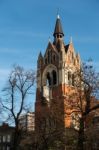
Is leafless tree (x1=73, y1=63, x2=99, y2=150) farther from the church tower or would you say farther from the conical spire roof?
the conical spire roof

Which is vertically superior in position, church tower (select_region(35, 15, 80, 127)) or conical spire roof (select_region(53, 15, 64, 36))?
conical spire roof (select_region(53, 15, 64, 36))

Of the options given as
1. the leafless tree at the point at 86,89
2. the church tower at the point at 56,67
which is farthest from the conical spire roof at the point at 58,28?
the leafless tree at the point at 86,89

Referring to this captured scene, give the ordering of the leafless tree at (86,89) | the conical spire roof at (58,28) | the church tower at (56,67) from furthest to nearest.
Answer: the conical spire roof at (58,28)
the church tower at (56,67)
the leafless tree at (86,89)

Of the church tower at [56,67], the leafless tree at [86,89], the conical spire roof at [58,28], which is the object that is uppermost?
the conical spire roof at [58,28]

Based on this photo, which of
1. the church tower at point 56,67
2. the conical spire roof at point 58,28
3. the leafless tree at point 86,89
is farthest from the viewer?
the conical spire roof at point 58,28

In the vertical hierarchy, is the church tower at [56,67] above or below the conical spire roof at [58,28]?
below

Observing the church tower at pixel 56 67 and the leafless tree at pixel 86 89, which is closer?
the leafless tree at pixel 86 89

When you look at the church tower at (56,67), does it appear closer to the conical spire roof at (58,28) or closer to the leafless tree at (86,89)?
the conical spire roof at (58,28)

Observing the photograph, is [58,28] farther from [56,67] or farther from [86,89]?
[86,89]

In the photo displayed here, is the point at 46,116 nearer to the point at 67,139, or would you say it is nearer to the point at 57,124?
the point at 57,124

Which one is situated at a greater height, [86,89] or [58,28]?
[58,28]

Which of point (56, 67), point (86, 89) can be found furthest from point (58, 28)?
point (86, 89)

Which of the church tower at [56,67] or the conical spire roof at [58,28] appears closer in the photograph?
the church tower at [56,67]

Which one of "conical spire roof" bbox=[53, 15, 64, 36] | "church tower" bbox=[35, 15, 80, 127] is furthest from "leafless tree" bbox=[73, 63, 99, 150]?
"conical spire roof" bbox=[53, 15, 64, 36]
